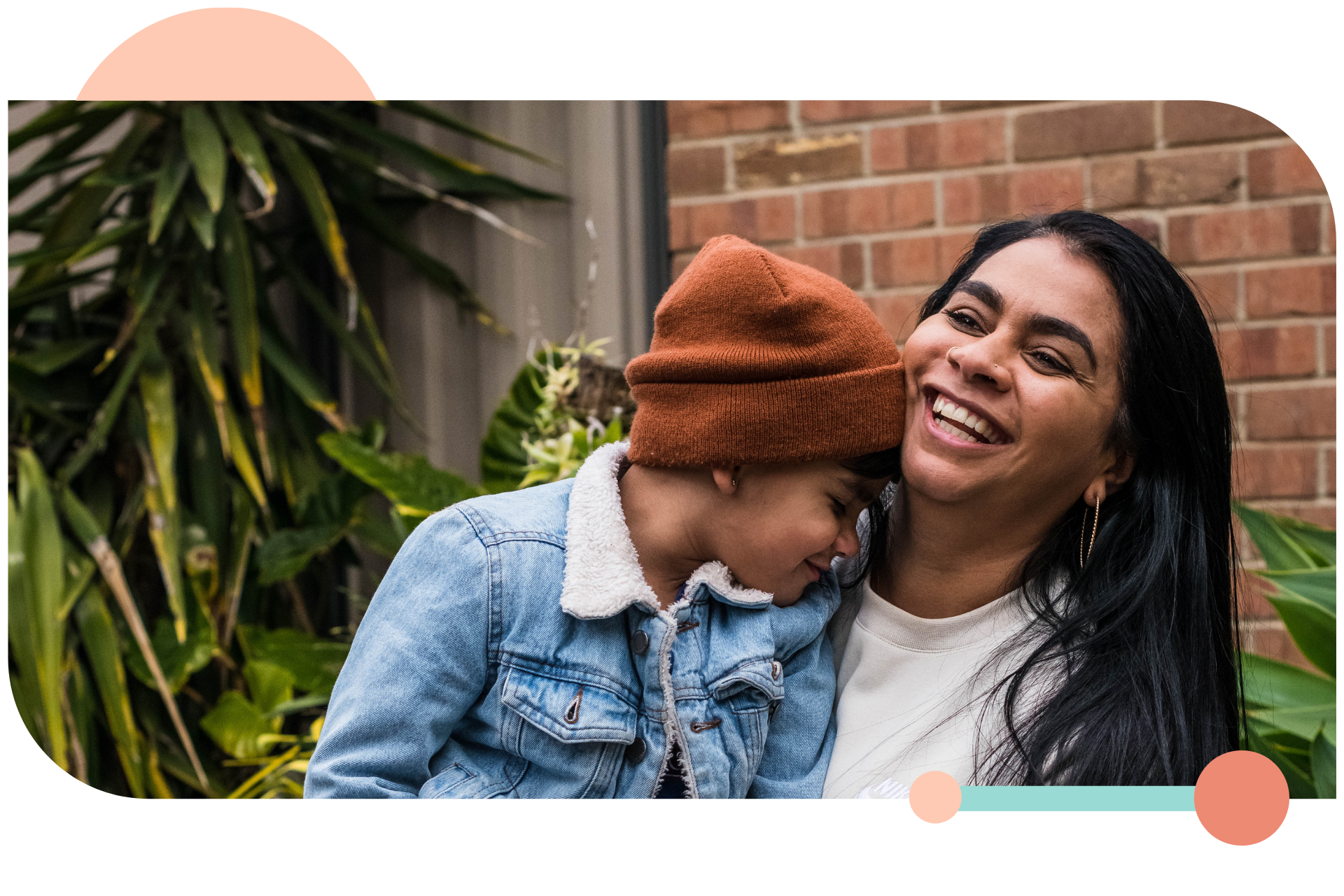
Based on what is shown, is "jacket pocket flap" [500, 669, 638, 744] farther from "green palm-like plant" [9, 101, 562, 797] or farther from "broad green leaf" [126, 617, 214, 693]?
"broad green leaf" [126, 617, 214, 693]

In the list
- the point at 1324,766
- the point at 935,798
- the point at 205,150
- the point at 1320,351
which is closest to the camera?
the point at 935,798

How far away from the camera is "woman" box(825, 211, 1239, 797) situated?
1169 millimetres

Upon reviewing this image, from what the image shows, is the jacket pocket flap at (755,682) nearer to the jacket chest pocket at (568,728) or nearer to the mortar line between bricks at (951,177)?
the jacket chest pocket at (568,728)

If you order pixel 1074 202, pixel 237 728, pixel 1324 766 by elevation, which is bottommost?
pixel 237 728

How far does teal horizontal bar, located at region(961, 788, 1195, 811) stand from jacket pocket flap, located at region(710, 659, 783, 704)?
1.02ft

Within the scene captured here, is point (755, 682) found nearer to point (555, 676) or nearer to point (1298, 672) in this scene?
point (555, 676)

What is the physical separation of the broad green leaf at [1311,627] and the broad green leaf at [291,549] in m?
1.93

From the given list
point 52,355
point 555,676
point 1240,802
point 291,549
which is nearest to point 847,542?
point 555,676

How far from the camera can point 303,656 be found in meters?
2.34

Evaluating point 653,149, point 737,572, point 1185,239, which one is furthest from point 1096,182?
point 737,572

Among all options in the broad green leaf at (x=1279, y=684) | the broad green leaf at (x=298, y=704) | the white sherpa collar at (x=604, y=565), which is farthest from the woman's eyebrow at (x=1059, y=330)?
the broad green leaf at (x=298, y=704)

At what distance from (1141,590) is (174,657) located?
6.87 ft
